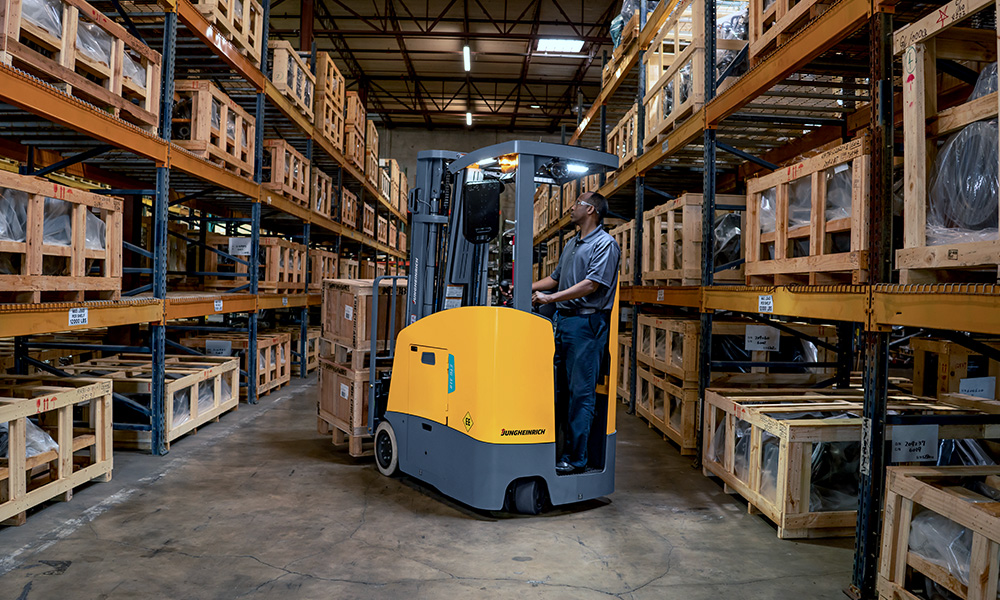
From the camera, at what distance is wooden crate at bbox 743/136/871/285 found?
3639mm

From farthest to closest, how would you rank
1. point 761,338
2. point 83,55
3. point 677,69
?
point 677,69 → point 761,338 → point 83,55

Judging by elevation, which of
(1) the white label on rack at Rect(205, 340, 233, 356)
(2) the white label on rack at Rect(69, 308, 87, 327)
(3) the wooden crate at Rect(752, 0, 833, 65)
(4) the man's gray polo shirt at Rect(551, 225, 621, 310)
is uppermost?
(3) the wooden crate at Rect(752, 0, 833, 65)

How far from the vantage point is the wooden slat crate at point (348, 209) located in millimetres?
13288

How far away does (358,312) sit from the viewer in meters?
6.10

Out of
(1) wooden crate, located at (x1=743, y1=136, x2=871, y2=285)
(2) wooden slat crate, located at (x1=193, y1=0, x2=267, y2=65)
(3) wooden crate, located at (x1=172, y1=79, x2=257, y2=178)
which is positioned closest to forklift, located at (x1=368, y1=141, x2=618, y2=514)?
(1) wooden crate, located at (x1=743, y1=136, x2=871, y2=285)

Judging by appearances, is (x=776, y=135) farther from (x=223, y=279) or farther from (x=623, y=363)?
(x=223, y=279)

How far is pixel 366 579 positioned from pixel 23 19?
4157 mm

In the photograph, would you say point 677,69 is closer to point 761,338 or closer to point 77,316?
point 761,338

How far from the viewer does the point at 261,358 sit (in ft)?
30.4

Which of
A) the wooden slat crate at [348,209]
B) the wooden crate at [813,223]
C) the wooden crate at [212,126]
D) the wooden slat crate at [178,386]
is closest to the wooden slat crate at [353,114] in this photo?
the wooden slat crate at [348,209]

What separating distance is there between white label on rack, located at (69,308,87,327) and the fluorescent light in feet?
51.9

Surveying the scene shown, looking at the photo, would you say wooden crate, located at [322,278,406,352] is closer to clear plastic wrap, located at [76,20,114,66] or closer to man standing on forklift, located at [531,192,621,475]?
man standing on forklift, located at [531,192,621,475]

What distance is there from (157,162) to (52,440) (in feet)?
8.78

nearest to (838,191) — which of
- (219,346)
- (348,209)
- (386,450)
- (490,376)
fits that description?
(490,376)
